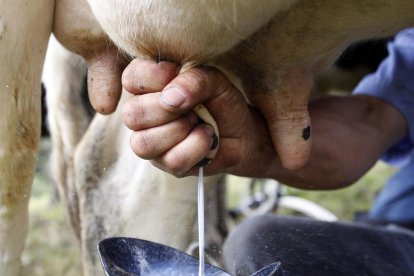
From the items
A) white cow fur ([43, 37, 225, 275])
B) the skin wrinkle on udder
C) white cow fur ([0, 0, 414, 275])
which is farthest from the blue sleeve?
the skin wrinkle on udder

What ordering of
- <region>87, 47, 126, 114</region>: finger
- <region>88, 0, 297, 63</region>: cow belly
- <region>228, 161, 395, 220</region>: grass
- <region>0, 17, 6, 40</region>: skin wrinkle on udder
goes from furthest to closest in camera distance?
1. <region>228, 161, 395, 220</region>: grass
2. <region>87, 47, 126, 114</region>: finger
3. <region>0, 17, 6, 40</region>: skin wrinkle on udder
4. <region>88, 0, 297, 63</region>: cow belly

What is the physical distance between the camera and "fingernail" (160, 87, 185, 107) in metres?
0.73

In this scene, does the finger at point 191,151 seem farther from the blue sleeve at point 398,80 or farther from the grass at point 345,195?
the grass at point 345,195

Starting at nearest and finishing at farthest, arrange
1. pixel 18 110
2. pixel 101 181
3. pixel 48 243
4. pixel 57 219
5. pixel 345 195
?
pixel 18 110, pixel 101 181, pixel 48 243, pixel 57 219, pixel 345 195

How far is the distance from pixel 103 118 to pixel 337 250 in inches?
20.0

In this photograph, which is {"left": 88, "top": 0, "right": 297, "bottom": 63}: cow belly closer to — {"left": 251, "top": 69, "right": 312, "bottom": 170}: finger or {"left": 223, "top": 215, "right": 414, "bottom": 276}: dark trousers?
{"left": 251, "top": 69, "right": 312, "bottom": 170}: finger

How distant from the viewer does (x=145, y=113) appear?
75 centimetres

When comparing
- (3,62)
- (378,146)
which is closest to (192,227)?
(378,146)

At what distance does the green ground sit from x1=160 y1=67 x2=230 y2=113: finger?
0.99 metres

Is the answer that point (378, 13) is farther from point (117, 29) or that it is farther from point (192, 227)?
point (192, 227)

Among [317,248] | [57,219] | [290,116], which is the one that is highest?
[290,116]

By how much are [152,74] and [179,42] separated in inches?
2.5

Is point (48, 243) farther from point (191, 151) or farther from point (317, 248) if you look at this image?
point (191, 151)

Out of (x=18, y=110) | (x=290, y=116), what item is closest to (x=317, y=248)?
(x=290, y=116)
